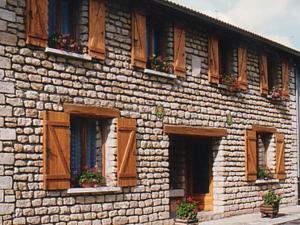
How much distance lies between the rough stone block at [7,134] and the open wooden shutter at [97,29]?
239 centimetres

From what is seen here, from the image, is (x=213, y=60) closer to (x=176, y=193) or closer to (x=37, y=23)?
(x=176, y=193)

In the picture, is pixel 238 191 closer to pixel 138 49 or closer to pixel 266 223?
pixel 266 223

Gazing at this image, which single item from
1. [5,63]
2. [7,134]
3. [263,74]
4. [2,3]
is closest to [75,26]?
[2,3]

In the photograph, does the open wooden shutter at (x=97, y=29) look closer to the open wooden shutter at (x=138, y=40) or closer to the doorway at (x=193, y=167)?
the open wooden shutter at (x=138, y=40)

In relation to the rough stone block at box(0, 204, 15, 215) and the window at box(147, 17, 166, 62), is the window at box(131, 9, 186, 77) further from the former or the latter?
the rough stone block at box(0, 204, 15, 215)

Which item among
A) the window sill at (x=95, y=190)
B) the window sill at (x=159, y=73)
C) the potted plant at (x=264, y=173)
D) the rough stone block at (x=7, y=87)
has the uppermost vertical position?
the window sill at (x=159, y=73)

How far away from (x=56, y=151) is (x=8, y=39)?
213cm

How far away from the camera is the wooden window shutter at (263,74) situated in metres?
16.1

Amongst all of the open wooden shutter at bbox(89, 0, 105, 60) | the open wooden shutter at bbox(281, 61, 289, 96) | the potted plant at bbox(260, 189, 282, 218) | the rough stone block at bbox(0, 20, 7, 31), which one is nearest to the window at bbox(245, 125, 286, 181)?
the open wooden shutter at bbox(281, 61, 289, 96)

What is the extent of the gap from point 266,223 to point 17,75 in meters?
6.75

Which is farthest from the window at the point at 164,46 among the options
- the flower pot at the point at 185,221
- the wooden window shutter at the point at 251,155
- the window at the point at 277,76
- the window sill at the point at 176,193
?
the window at the point at 277,76

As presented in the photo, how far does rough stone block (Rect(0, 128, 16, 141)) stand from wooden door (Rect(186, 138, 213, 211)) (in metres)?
6.55

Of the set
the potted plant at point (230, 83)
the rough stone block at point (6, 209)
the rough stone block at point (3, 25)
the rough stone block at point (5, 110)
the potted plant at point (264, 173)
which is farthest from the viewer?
the potted plant at point (264, 173)

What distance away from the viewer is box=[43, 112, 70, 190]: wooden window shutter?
9664mm
